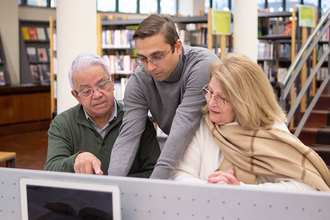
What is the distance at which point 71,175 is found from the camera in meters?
1.20

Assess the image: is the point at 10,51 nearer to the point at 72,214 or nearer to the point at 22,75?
the point at 22,75

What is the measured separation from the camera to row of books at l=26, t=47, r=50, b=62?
10.5 m

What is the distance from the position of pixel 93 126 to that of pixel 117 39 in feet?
18.0

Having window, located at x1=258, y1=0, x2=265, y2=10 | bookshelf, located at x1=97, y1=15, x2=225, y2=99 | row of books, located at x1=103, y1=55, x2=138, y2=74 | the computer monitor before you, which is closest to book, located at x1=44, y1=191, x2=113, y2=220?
the computer monitor

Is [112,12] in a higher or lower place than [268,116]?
higher

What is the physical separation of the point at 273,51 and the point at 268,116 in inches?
253

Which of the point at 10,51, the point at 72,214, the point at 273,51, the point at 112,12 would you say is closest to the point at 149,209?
the point at 72,214

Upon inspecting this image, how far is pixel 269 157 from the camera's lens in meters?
1.68

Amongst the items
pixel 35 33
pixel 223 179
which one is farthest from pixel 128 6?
pixel 223 179

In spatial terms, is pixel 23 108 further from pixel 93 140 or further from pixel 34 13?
pixel 93 140

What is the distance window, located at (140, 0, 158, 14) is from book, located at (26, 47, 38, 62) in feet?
13.5

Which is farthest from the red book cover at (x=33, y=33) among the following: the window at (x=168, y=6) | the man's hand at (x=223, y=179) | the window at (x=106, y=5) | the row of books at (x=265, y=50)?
the man's hand at (x=223, y=179)

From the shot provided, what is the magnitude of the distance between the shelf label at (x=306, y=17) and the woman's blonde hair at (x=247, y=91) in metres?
5.49

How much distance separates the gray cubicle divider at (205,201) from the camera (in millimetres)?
1072
